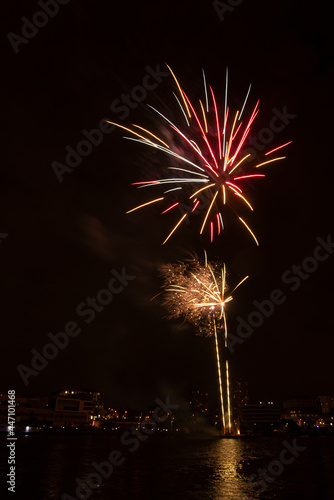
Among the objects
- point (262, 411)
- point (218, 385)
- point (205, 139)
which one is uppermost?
point (205, 139)

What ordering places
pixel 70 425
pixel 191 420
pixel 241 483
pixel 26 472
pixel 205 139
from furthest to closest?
pixel 70 425 → pixel 191 420 → pixel 205 139 → pixel 26 472 → pixel 241 483

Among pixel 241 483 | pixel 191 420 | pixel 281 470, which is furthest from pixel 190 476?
pixel 191 420

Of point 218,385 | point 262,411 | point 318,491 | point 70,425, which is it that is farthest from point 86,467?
point 262,411

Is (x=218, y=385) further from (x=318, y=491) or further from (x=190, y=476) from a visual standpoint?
(x=318, y=491)

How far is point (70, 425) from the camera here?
117 meters

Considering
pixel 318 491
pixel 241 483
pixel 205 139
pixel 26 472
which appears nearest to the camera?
pixel 318 491

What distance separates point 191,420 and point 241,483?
102m

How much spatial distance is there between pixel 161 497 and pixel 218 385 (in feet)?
103

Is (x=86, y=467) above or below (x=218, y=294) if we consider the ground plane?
below

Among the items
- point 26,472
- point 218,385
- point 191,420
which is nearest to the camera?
point 26,472

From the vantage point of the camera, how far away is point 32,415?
10912cm

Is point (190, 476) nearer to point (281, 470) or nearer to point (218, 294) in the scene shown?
point (281, 470)

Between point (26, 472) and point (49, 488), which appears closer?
point (49, 488)

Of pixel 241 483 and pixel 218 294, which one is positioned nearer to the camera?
pixel 241 483
